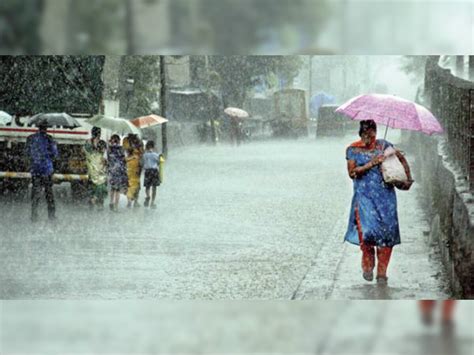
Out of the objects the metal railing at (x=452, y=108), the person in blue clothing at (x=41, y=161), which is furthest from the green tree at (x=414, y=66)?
the person in blue clothing at (x=41, y=161)

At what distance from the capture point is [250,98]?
938cm

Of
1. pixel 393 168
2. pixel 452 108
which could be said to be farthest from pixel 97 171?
pixel 452 108

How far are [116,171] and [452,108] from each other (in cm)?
183

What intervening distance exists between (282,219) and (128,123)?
97cm

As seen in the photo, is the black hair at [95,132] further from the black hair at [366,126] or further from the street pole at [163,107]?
the black hair at [366,126]

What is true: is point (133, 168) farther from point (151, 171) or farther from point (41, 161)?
point (41, 161)

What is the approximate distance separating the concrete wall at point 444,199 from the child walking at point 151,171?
4.50 ft

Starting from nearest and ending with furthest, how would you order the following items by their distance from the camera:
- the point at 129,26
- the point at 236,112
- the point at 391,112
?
the point at 129,26 < the point at 391,112 < the point at 236,112

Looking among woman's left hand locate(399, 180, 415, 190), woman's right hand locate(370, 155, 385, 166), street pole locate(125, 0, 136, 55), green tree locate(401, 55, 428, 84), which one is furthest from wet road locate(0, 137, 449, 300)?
street pole locate(125, 0, 136, 55)

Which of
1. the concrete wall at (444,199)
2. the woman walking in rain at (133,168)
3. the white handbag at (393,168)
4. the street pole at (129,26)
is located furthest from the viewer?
the woman walking in rain at (133,168)

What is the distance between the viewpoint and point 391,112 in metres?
9.16

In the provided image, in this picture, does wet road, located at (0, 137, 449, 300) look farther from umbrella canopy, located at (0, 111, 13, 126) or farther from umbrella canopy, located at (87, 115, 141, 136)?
umbrella canopy, located at (0, 111, 13, 126)

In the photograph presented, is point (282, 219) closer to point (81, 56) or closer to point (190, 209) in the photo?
point (190, 209)

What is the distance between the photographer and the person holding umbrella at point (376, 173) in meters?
9.19
